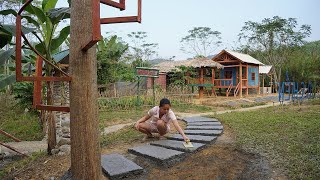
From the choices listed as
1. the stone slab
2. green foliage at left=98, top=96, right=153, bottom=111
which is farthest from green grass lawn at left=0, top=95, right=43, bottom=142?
the stone slab

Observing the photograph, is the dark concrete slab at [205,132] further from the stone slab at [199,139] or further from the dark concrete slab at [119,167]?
the dark concrete slab at [119,167]

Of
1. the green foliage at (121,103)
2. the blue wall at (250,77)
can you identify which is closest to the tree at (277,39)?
the blue wall at (250,77)

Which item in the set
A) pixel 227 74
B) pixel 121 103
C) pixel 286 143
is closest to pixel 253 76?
pixel 227 74

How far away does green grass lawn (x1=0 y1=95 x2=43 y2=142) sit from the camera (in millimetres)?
8375

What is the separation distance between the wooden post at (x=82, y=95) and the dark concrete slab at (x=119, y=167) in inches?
54.0

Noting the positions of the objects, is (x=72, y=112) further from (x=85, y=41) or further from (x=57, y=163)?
(x=57, y=163)

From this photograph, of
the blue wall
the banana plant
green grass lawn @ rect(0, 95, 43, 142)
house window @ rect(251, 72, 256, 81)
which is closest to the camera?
the banana plant

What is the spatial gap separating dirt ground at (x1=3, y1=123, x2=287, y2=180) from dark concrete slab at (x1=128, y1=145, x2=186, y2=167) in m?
0.09

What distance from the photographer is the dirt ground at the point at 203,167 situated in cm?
353

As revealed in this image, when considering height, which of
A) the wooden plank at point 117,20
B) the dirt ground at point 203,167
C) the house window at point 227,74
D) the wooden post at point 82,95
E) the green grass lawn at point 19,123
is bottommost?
the green grass lawn at point 19,123

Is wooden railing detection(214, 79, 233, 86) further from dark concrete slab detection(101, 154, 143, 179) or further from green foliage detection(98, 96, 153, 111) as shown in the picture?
dark concrete slab detection(101, 154, 143, 179)

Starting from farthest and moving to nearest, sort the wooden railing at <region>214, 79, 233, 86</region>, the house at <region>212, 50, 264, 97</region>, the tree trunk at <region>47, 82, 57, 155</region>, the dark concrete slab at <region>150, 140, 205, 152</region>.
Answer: the wooden railing at <region>214, 79, 233, 86</region> → the house at <region>212, 50, 264, 97</region> → the dark concrete slab at <region>150, 140, 205, 152</region> → the tree trunk at <region>47, 82, 57, 155</region>

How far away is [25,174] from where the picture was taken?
3891mm

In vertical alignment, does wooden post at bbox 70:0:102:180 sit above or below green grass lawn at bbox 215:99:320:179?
above
